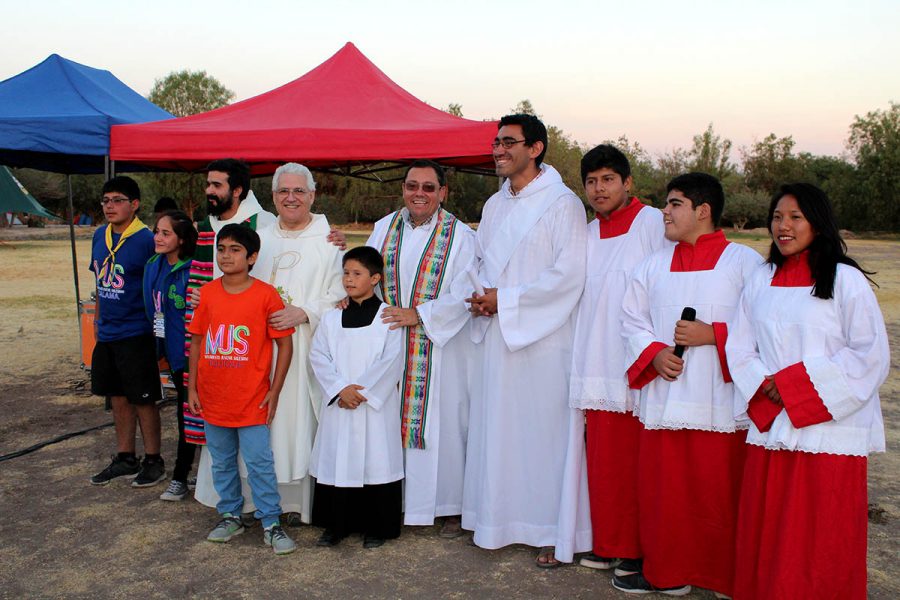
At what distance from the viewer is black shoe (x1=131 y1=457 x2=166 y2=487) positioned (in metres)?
5.04

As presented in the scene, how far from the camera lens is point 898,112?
4353cm

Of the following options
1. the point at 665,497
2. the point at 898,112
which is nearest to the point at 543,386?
the point at 665,497

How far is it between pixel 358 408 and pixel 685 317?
1734 millimetres

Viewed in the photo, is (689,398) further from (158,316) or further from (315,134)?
(315,134)

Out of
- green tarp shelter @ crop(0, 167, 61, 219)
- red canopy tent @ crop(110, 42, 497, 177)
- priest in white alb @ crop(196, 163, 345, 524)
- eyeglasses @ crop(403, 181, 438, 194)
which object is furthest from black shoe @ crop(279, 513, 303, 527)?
green tarp shelter @ crop(0, 167, 61, 219)

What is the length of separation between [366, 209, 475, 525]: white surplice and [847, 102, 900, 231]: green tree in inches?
1688

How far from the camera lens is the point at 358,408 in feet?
13.3

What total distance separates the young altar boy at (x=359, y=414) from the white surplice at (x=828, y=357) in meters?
1.80

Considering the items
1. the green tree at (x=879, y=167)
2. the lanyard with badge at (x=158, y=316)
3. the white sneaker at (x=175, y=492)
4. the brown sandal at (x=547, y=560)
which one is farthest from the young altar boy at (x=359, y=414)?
the green tree at (x=879, y=167)

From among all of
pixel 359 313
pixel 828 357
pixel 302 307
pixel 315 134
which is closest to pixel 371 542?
pixel 359 313

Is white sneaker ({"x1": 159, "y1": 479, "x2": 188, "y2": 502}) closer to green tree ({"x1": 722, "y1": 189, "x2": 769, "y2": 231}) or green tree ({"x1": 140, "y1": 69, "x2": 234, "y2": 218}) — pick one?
green tree ({"x1": 140, "y1": 69, "x2": 234, "y2": 218})

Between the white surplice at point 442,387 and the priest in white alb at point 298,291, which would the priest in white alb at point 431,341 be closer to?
the white surplice at point 442,387

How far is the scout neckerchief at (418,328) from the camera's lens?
4285 mm

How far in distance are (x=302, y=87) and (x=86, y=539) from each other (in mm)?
4469
